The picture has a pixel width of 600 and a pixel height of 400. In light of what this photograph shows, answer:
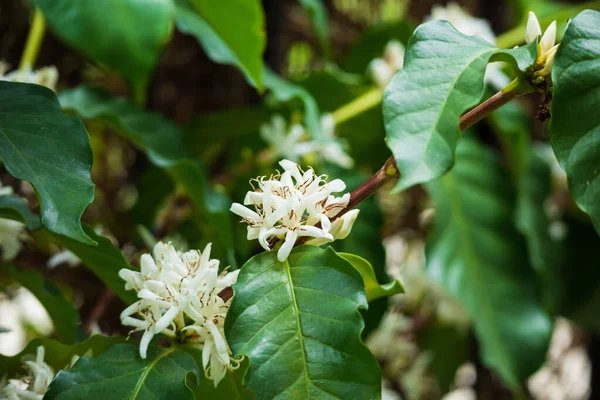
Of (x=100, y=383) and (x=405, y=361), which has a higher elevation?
Result: (x=100, y=383)

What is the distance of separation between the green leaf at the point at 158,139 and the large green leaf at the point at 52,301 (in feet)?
0.50

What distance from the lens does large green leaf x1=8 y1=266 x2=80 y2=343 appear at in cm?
54

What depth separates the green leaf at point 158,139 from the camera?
2.17 feet

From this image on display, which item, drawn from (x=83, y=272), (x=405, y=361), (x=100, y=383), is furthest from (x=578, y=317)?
(x=100, y=383)

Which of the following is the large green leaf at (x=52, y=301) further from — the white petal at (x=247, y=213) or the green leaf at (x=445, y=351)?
the green leaf at (x=445, y=351)

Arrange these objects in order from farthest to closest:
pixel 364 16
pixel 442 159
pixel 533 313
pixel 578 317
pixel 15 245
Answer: pixel 364 16, pixel 578 317, pixel 533 313, pixel 15 245, pixel 442 159

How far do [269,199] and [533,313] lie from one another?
580mm

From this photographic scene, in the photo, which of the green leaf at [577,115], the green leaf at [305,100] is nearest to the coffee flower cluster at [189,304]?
the green leaf at [577,115]

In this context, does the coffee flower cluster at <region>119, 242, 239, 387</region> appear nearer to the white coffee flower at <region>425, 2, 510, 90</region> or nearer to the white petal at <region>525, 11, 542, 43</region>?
the white petal at <region>525, 11, 542, 43</region>

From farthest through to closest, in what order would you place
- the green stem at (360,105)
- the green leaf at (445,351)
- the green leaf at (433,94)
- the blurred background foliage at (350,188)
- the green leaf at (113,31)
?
the green leaf at (445,351) → the green stem at (360,105) → the blurred background foliage at (350,188) → the green leaf at (113,31) → the green leaf at (433,94)

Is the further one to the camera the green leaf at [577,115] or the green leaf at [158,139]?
the green leaf at [158,139]

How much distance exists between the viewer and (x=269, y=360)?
1.15 feet

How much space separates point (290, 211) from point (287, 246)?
23 millimetres

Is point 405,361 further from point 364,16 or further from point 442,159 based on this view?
point 442,159
